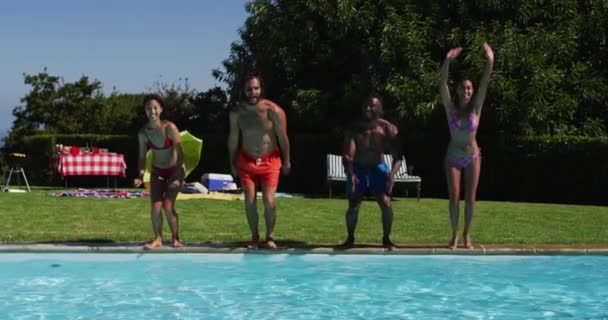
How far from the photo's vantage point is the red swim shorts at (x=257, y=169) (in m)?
8.30

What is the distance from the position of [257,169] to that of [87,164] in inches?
526

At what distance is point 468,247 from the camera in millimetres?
8156

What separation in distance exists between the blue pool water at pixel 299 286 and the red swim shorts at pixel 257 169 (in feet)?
2.90

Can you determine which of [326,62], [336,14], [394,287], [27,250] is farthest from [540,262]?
[326,62]

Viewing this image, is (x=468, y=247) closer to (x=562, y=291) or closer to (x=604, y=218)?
(x=562, y=291)

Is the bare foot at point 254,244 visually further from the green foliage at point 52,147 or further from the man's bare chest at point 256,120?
the green foliage at point 52,147

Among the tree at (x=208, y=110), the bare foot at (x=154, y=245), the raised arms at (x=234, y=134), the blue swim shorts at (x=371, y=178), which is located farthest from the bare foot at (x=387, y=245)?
the tree at (x=208, y=110)

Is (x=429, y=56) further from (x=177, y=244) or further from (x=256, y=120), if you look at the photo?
(x=177, y=244)

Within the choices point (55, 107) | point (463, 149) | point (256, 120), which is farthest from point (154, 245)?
point (55, 107)

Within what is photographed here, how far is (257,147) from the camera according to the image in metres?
8.31

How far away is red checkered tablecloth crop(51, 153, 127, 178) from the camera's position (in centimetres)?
2000

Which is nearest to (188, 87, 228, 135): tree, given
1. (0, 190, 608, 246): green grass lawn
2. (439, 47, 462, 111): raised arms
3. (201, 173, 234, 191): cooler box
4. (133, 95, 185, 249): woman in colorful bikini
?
(201, 173, 234, 191): cooler box

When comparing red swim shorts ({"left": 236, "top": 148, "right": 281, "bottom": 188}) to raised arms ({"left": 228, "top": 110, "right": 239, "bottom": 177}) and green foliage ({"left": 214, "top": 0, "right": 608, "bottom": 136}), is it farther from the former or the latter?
green foliage ({"left": 214, "top": 0, "right": 608, "bottom": 136})

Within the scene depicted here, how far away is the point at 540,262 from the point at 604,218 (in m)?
5.83
